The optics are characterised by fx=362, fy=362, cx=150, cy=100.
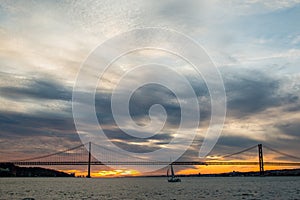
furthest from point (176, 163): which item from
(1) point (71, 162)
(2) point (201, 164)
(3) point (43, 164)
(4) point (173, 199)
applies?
(4) point (173, 199)

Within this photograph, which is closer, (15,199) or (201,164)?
(15,199)

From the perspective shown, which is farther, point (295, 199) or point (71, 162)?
point (71, 162)

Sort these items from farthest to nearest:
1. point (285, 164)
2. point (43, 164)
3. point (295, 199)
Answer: point (285, 164), point (43, 164), point (295, 199)

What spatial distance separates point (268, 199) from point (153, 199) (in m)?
21.4

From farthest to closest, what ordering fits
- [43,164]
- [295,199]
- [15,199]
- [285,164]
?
[285,164]
[43,164]
[15,199]
[295,199]

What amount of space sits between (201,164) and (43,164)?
81762 millimetres

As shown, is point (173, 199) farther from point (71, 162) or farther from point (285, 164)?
point (285, 164)

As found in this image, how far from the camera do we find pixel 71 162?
7397 inches

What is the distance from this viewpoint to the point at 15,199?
69.0 m

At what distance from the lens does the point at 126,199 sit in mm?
69250

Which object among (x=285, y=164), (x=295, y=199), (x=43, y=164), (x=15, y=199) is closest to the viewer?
(x=295, y=199)

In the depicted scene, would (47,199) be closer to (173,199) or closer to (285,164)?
(173,199)

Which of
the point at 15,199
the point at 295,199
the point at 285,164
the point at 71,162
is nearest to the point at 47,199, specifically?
the point at 15,199

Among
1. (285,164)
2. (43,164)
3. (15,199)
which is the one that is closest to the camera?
(15,199)
